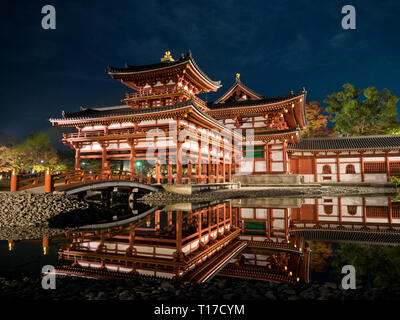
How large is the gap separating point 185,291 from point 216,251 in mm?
2845

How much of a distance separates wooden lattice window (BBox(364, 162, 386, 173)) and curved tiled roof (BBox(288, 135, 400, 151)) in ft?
7.69

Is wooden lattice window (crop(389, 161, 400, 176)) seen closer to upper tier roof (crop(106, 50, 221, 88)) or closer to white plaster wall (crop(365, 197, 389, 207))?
white plaster wall (crop(365, 197, 389, 207))

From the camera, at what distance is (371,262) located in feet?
17.9

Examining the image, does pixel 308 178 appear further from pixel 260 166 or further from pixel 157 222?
pixel 157 222

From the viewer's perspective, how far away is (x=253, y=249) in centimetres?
683

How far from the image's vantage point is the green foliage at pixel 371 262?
4.37 meters

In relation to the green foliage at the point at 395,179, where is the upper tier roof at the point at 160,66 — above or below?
above

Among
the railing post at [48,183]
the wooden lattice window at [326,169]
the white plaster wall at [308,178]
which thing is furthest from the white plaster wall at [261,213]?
the wooden lattice window at [326,169]

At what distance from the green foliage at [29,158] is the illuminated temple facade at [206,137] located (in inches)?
667

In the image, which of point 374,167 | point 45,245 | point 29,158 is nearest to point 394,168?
point 374,167

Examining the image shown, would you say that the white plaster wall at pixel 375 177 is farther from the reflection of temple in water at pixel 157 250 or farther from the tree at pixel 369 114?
the reflection of temple in water at pixel 157 250
